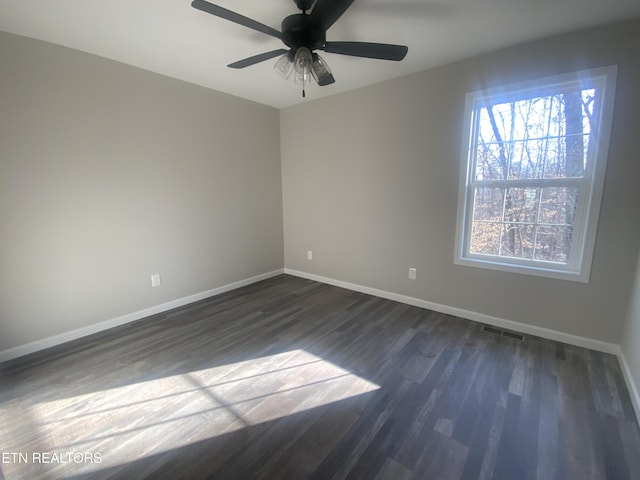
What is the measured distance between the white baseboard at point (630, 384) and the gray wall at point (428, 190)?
19cm

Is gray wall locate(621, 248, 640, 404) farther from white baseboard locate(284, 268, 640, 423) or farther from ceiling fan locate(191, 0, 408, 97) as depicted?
ceiling fan locate(191, 0, 408, 97)

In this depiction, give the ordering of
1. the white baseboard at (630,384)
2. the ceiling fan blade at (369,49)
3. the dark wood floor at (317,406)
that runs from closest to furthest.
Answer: the dark wood floor at (317,406) → the white baseboard at (630,384) → the ceiling fan blade at (369,49)

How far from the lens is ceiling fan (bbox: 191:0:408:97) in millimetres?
1529

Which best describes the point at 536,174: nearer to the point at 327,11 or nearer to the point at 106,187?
the point at 327,11

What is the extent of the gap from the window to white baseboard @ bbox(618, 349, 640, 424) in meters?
0.62

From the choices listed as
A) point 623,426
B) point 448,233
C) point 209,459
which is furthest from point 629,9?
point 209,459

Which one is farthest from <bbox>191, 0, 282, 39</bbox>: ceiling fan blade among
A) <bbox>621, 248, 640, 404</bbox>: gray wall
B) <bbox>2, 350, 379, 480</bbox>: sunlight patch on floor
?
<bbox>621, 248, 640, 404</bbox>: gray wall

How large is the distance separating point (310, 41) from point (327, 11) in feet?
0.77

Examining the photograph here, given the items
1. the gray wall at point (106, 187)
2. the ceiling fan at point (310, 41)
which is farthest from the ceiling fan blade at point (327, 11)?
the gray wall at point (106, 187)

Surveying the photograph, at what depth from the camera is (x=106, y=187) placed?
2.54 metres

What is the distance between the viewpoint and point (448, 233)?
2.84 metres

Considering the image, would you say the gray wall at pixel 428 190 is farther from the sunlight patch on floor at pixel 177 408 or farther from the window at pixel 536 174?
the sunlight patch on floor at pixel 177 408

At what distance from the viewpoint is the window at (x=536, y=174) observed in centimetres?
214

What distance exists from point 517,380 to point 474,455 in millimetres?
816
